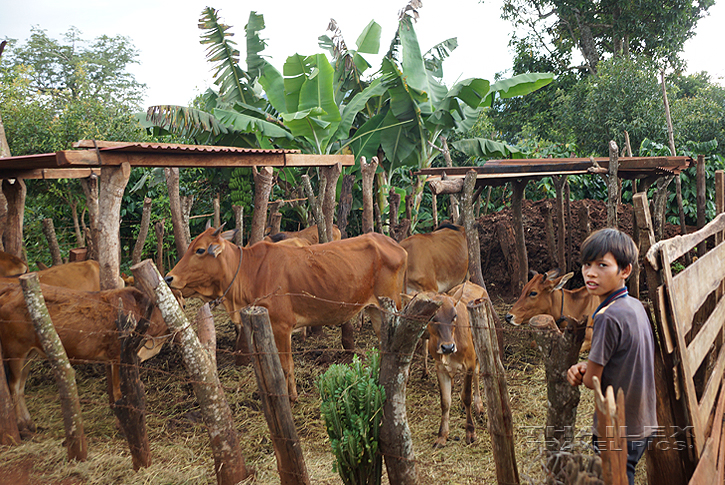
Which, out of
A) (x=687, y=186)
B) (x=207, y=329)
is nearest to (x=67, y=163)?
(x=207, y=329)

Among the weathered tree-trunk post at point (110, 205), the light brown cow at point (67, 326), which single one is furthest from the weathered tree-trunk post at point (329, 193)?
the light brown cow at point (67, 326)

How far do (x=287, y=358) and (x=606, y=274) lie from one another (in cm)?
374

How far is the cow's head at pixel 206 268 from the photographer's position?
214 inches

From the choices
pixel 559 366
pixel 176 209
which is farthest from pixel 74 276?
pixel 559 366

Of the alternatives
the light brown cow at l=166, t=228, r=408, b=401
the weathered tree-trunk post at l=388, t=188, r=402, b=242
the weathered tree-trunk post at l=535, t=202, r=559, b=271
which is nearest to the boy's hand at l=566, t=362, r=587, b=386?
the light brown cow at l=166, t=228, r=408, b=401

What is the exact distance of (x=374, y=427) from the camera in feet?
10.2

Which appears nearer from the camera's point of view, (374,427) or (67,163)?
(374,427)

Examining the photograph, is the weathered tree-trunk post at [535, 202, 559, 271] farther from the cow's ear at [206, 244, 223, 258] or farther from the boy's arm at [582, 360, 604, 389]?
the boy's arm at [582, 360, 604, 389]

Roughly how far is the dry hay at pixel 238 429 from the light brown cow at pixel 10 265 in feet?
4.27

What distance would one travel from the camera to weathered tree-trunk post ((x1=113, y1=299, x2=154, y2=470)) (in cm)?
361

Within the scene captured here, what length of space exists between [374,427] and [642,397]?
1486mm

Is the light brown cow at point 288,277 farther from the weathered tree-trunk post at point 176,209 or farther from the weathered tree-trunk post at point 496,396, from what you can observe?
the weathered tree-trunk post at point 496,396

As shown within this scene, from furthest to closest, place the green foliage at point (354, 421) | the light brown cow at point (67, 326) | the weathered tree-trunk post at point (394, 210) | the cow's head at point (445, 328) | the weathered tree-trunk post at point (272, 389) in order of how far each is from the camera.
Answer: the weathered tree-trunk post at point (394, 210) → the light brown cow at point (67, 326) → the cow's head at point (445, 328) → the weathered tree-trunk post at point (272, 389) → the green foliage at point (354, 421)

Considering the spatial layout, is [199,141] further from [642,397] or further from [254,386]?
[642,397]
